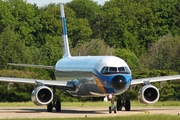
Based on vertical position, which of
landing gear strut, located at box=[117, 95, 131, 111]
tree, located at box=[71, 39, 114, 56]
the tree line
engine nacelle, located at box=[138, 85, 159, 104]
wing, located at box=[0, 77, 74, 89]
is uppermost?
the tree line

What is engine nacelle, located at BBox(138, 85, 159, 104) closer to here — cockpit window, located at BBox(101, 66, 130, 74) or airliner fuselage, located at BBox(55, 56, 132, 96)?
airliner fuselage, located at BBox(55, 56, 132, 96)

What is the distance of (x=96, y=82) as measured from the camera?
49.3 m

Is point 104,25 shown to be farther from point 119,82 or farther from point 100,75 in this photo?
point 119,82

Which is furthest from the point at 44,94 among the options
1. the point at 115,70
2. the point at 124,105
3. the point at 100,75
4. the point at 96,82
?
the point at 115,70

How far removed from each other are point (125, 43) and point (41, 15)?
1598cm

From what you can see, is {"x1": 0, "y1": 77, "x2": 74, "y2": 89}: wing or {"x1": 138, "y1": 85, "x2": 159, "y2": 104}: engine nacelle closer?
{"x1": 138, "y1": 85, "x2": 159, "y2": 104}: engine nacelle

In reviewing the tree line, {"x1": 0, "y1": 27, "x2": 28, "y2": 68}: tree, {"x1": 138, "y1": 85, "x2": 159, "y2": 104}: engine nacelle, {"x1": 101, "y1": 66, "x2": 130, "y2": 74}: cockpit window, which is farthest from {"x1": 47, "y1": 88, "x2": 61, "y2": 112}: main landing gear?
the tree line

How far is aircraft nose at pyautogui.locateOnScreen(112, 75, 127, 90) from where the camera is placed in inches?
1860

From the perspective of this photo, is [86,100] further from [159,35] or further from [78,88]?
[159,35]

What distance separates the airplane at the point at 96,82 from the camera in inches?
1886

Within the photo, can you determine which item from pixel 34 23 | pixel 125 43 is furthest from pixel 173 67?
pixel 34 23

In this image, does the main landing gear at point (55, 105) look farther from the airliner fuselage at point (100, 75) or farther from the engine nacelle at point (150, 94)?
the engine nacelle at point (150, 94)

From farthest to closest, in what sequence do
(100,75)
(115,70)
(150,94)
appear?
1. (150,94)
2. (100,75)
3. (115,70)

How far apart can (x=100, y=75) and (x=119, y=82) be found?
5.90 feet
